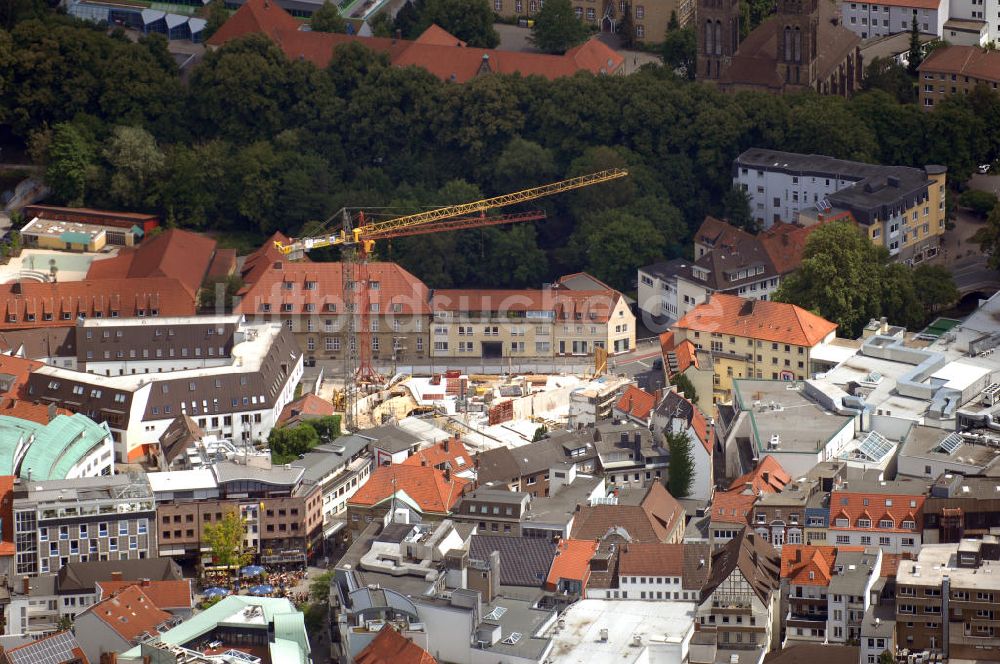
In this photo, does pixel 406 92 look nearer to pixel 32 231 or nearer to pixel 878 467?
pixel 32 231

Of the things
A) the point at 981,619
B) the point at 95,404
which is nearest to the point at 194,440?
the point at 95,404

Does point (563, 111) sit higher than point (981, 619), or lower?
higher

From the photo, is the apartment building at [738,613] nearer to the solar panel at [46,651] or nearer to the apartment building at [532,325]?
the solar panel at [46,651]

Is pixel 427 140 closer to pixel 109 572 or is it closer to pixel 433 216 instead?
pixel 433 216

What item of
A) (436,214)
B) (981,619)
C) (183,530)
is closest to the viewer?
(981,619)

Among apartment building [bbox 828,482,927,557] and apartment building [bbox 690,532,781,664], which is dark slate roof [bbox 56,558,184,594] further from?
apartment building [bbox 828,482,927,557]

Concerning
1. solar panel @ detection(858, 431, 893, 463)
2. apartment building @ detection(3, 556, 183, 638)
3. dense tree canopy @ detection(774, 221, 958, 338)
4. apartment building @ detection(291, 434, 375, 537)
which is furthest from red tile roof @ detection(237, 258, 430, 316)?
apartment building @ detection(3, 556, 183, 638)
